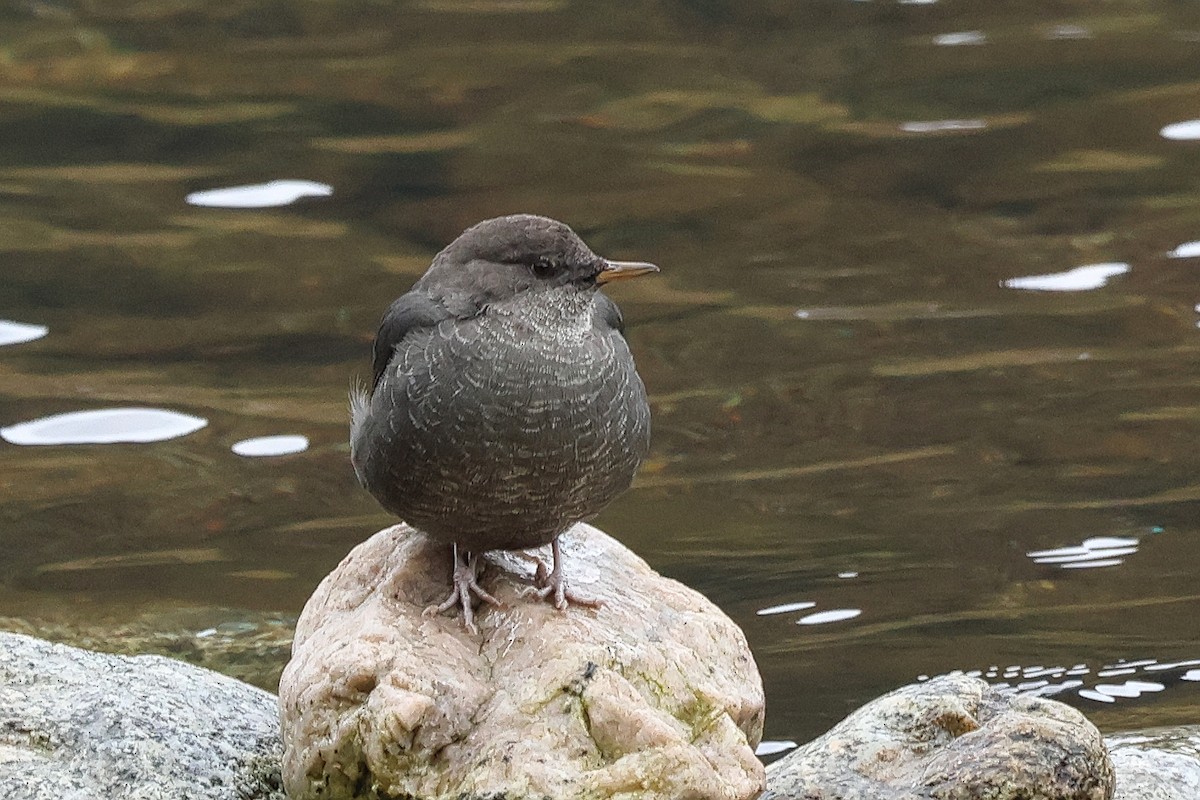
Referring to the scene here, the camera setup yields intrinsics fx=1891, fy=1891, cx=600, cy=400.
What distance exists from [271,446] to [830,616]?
9.96 feet

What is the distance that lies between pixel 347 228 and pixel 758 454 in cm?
337

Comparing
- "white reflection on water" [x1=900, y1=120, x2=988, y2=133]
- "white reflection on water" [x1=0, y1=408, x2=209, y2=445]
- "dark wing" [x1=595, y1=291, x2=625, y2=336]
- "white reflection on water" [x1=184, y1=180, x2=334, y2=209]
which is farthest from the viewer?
"white reflection on water" [x1=900, y1=120, x2=988, y2=133]

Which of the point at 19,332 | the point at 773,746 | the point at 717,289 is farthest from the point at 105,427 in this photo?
the point at 773,746

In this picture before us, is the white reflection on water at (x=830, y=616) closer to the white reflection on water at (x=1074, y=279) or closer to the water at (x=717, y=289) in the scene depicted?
the water at (x=717, y=289)

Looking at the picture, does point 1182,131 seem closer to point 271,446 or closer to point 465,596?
point 271,446

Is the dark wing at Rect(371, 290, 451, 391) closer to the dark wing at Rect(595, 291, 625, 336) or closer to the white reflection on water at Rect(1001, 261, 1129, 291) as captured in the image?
the dark wing at Rect(595, 291, 625, 336)

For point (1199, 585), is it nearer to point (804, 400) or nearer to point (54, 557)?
point (804, 400)

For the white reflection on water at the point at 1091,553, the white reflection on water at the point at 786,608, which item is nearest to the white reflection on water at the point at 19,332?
the white reflection on water at the point at 786,608

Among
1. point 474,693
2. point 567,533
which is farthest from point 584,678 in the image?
point 567,533

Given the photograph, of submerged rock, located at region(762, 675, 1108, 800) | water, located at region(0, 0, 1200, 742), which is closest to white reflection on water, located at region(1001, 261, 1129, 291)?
Answer: water, located at region(0, 0, 1200, 742)

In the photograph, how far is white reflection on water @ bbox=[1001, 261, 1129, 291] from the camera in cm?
1027

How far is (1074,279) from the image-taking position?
1034cm

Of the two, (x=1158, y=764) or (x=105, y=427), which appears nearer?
(x=1158, y=764)

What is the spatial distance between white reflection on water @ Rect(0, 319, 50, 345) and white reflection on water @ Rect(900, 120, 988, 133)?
17.9 ft
